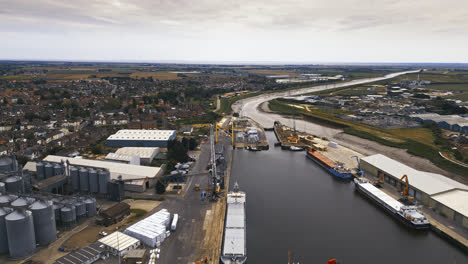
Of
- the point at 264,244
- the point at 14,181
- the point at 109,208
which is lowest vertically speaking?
the point at 264,244

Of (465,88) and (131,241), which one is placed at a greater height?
(465,88)

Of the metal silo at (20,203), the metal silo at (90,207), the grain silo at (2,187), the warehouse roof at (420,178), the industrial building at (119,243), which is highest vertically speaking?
the metal silo at (20,203)

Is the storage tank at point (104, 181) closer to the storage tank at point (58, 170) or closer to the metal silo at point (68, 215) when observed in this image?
the metal silo at point (68, 215)

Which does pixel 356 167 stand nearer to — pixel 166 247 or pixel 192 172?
pixel 192 172

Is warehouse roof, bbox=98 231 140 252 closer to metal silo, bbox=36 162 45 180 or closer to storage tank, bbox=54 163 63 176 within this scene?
storage tank, bbox=54 163 63 176

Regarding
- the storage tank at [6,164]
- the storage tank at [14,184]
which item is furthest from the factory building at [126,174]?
the storage tank at [6,164]

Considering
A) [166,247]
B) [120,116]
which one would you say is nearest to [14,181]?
[166,247]

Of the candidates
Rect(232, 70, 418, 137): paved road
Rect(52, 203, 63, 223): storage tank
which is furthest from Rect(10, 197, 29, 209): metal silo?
Rect(232, 70, 418, 137): paved road
